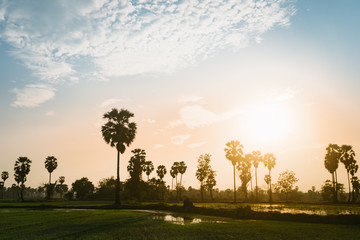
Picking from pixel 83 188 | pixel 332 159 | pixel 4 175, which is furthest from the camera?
pixel 4 175

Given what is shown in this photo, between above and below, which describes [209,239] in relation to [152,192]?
above

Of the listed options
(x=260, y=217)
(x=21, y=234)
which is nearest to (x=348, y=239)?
(x=260, y=217)

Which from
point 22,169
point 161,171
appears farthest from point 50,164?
point 161,171

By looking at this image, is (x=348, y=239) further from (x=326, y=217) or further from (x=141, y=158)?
(x=141, y=158)

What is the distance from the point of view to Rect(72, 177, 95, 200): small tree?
104250mm

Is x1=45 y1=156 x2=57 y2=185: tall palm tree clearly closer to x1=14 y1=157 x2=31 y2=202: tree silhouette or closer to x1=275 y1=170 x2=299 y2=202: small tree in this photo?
x1=14 y1=157 x2=31 y2=202: tree silhouette

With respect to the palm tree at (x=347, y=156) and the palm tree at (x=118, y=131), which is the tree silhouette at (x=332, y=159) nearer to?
the palm tree at (x=347, y=156)

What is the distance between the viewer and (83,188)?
104 meters

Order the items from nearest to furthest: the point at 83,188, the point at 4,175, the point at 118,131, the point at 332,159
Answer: the point at 118,131
the point at 332,159
the point at 83,188
the point at 4,175

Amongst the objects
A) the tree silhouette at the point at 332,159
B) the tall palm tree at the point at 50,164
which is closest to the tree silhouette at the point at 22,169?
the tall palm tree at the point at 50,164

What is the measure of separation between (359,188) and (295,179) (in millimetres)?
21956

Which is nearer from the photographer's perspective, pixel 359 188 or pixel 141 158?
pixel 359 188

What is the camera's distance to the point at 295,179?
102m

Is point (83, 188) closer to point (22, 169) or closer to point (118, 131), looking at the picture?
point (22, 169)
